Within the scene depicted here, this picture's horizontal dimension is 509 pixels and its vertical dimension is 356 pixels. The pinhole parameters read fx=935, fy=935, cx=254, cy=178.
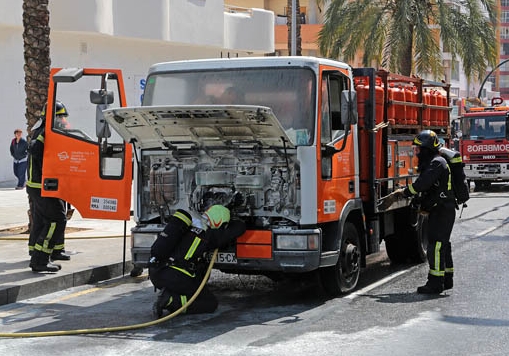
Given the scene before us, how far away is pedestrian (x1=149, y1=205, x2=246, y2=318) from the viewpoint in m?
8.33

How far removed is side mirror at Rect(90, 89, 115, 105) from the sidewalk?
201 centimetres

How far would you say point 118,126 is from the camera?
8.83 m

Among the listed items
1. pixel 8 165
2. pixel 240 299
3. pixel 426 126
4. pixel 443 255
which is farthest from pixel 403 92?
pixel 8 165

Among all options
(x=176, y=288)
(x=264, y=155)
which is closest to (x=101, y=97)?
(x=264, y=155)

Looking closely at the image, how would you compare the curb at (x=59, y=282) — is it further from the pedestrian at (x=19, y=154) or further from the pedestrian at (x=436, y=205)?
the pedestrian at (x=19, y=154)

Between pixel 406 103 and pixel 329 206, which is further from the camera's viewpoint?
pixel 406 103

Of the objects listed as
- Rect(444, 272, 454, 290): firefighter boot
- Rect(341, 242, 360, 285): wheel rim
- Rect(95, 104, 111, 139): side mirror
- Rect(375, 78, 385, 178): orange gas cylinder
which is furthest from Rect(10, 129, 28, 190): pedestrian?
Rect(444, 272, 454, 290): firefighter boot

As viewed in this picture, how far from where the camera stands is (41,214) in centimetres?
1043

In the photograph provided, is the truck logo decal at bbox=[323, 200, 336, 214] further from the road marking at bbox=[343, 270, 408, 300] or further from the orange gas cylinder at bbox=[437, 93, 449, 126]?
the orange gas cylinder at bbox=[437, 93, 449, 126]

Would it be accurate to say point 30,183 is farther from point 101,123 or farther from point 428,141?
point 428,141

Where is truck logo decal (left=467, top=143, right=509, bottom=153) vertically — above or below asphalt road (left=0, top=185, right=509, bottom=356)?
above

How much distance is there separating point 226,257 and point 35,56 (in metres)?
6.87

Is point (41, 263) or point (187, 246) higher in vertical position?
point (187, 246)

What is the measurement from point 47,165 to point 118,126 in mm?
1888
